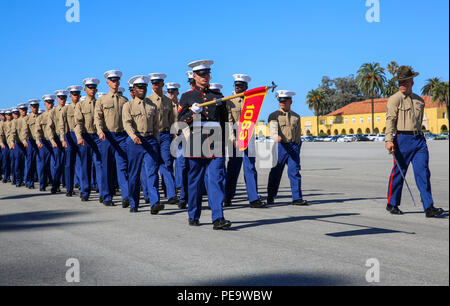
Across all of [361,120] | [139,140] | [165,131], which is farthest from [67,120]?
[361,120]

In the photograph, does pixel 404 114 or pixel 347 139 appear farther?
pixel 347 139

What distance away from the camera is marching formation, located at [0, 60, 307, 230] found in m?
6.99

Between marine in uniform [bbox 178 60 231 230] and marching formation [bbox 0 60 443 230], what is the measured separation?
0.04 ft

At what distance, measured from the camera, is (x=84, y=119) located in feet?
35.4

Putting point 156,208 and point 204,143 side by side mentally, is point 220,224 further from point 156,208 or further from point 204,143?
point 156,208

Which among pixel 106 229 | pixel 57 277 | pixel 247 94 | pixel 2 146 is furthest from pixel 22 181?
pixel 57 277

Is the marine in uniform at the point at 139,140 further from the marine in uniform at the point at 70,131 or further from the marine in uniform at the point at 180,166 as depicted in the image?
the marine in uniform at the point at 70,131

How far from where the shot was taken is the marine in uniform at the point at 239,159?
912 cm

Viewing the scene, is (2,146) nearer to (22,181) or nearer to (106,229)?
(22,181)

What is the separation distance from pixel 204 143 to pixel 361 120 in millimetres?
105846

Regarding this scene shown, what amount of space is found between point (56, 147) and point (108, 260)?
853cm

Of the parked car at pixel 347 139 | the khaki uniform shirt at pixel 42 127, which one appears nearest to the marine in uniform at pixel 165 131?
the khaki uniform shirt at pixel 42 127

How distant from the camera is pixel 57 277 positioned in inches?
173

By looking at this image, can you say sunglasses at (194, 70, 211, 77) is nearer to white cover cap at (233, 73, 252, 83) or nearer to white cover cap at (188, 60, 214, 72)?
white cover cap at (188, 60, 214, 72)
